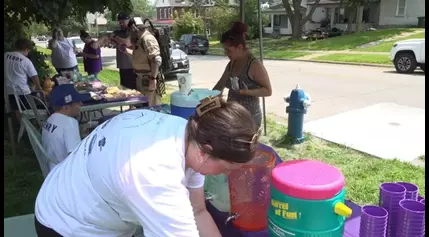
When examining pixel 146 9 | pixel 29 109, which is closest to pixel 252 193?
pixel 29 109

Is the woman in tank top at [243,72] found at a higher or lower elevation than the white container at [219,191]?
higher

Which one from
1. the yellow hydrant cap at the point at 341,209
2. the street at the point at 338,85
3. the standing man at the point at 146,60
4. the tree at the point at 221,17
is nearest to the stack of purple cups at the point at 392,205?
the yellow hydrant cap at the point at 341,209

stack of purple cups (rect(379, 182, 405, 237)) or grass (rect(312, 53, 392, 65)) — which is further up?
grass (rect(312, 53, 392, 65))

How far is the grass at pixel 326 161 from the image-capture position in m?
3.52

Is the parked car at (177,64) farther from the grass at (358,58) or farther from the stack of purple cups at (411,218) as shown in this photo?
the stack of purple cups at (411,218)

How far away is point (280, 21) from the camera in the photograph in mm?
38781

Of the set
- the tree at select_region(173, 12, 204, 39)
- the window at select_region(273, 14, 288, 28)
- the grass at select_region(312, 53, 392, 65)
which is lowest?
the grass at select_region(312, 53, 392, 65)

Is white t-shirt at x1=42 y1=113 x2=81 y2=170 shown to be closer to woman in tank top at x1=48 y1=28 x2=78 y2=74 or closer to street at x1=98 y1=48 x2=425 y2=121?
street at x1=98 y1=48 x2=425 y2=121

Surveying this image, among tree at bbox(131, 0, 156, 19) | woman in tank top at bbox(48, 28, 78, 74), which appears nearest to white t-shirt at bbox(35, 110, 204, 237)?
woman in tank top at bbox(48, 28, 78, 74)

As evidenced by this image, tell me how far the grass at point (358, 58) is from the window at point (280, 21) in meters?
22.7

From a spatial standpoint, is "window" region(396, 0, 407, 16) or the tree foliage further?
"window" region(396, 0, 407, 16)

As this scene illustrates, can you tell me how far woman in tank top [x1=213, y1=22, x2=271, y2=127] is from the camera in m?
3.12

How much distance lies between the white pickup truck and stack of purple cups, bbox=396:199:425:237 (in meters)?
10.8

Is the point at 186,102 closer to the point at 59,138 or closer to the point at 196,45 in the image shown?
→ the point at 59,138
